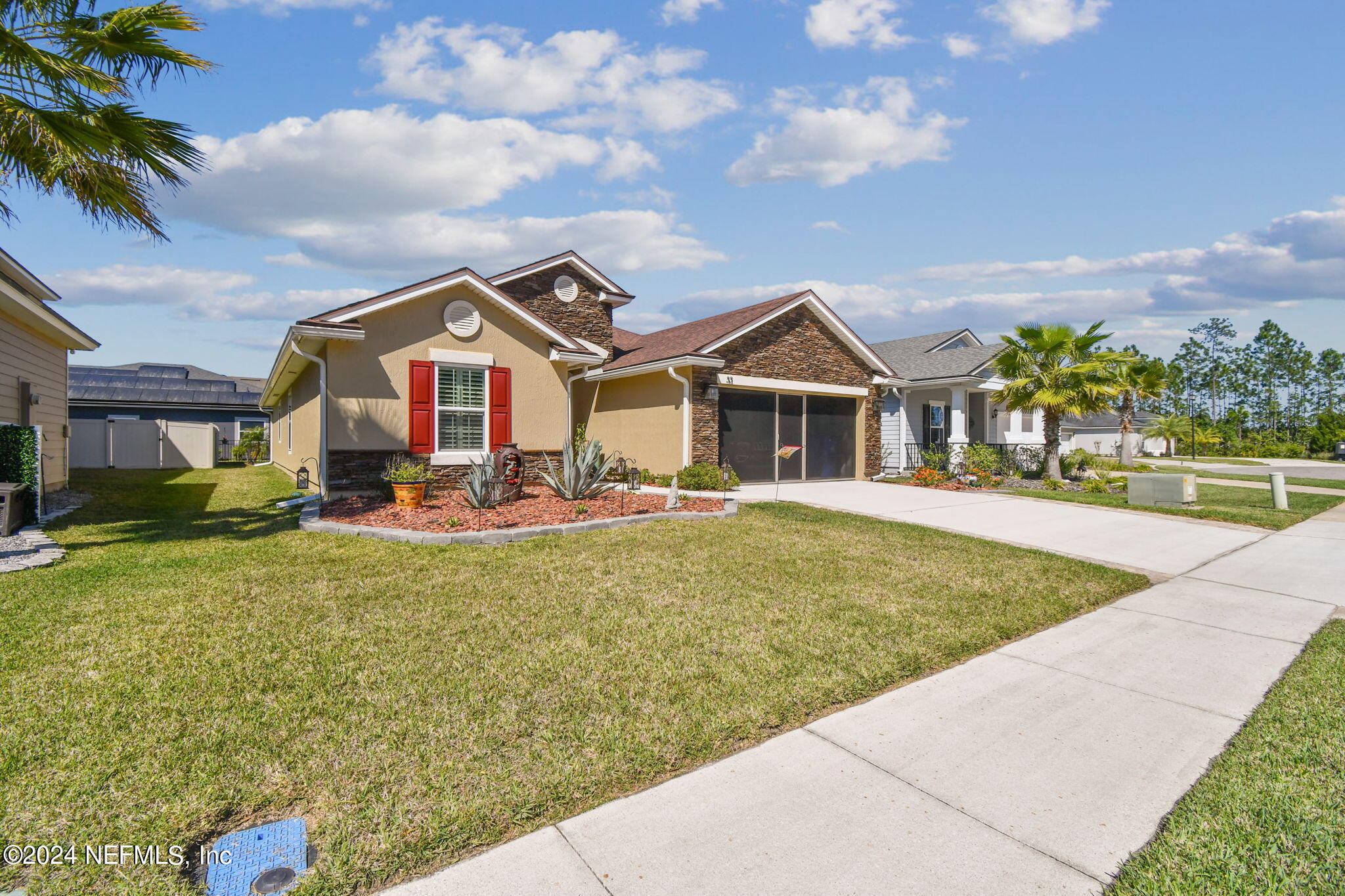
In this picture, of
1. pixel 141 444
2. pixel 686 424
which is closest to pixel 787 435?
pixel 686 424

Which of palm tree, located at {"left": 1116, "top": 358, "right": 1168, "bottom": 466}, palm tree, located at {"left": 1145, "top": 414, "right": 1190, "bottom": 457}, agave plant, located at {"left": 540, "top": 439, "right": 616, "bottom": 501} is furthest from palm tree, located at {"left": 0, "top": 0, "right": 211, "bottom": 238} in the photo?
palm tree, located at {"left": 1145, "top": 414, "right": 1190, "bottom": 457}

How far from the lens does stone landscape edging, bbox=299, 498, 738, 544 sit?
7562mm

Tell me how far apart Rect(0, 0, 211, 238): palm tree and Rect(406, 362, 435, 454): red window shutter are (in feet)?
13.6

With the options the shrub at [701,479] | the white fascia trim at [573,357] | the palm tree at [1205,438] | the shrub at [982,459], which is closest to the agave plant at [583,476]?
the white fascia trim at [573,357]

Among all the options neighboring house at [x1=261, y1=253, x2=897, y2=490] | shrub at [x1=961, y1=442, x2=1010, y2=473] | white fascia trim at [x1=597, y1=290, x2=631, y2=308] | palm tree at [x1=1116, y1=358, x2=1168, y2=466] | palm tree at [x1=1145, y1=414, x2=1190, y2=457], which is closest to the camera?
neighboring house at [x1=261, y1=253, x2=897, y2=490]

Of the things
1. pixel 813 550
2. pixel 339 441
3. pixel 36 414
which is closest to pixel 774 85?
pixel 813 550

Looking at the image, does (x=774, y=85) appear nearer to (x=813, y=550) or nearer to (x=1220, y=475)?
(x=813, y=550)

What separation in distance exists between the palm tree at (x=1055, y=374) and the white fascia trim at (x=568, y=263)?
1147 centimetres

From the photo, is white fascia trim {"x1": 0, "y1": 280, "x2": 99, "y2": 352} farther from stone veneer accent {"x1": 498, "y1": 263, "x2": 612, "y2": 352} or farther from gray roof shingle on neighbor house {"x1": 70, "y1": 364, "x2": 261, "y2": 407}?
gray roof shingle on neighbor house {"x1": 70, "y1": 364, "x2": 261, "y2": 407}

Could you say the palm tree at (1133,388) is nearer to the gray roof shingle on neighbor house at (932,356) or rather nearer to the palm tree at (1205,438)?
the gray roof shingle on neighbor house at (932,356)

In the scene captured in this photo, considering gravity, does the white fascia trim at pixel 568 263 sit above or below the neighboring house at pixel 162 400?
above

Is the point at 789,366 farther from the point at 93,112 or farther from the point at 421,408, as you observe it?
the point at 93,112

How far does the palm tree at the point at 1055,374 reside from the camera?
16.8 meters

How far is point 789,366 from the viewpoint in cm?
1568
